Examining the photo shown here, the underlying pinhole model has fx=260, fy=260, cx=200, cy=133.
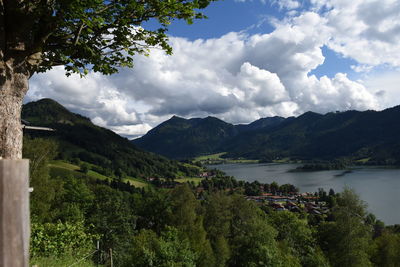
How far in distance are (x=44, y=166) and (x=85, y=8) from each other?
27378 millimetres

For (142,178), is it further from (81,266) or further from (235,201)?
(81,266)

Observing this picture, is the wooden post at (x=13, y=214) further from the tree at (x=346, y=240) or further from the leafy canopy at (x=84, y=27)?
the tree at (x=346, y=240)

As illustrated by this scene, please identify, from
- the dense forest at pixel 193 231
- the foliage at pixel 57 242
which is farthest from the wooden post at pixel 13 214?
the dense forest at pixel 193 231

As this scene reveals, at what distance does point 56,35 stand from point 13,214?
398cm

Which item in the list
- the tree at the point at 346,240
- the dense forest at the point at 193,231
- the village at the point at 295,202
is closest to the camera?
the dense forest at the point at 193,231

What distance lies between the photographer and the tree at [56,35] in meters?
3.85

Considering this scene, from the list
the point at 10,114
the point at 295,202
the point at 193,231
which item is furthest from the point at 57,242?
the point at 295,202

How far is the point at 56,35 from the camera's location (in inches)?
A: 192

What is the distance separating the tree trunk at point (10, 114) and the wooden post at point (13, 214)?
2066mm

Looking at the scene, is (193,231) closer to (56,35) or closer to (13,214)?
(56,35)

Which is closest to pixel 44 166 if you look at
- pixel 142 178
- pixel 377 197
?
pixel 377 197

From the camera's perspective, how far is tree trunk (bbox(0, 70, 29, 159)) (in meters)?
3.71

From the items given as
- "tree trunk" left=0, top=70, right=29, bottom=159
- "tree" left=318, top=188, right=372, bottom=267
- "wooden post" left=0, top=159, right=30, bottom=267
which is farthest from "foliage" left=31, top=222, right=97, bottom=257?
"tree" left=318, top=188, right=372, bottom=267

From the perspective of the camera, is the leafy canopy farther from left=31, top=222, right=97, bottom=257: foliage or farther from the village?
the village
